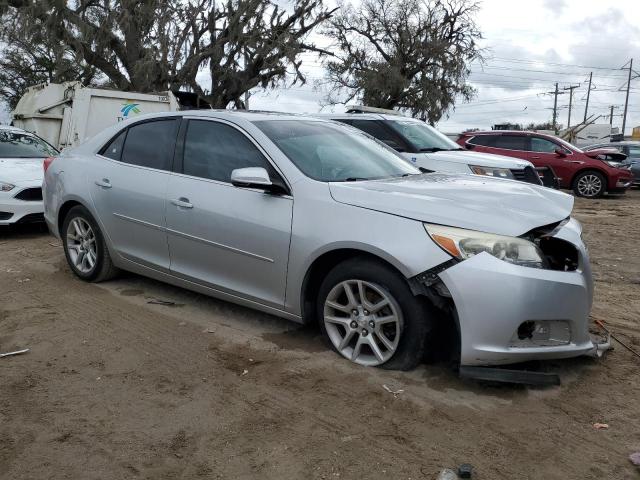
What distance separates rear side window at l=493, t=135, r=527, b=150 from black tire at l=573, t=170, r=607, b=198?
5.78ft

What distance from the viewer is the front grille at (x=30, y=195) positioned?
25.4 ft

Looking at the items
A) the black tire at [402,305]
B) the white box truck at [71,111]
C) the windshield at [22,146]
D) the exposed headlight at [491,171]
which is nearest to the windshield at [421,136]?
the exposed headlight at [491,171]

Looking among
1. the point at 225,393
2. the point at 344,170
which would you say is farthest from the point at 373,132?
the point at 225,393

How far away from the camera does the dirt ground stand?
9.09ft

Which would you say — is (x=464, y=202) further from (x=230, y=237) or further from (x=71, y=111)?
(x=71, y=111)

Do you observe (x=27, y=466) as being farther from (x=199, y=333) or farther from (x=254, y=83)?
(x=254, y=83)

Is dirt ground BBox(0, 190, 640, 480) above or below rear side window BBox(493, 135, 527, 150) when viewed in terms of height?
below

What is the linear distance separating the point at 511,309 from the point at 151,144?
10.6ft

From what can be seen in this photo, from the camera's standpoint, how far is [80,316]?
469cm

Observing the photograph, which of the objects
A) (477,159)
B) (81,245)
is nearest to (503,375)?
(81,245)

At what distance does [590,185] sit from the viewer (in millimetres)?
15781

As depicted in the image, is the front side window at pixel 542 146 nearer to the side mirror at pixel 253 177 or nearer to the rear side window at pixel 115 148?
the rear side window at pixel 115 148

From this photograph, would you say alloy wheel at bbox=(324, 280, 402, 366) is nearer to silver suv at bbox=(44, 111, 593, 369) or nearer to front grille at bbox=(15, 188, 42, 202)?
silver suv at bbox=(44, 111, 593, 369)

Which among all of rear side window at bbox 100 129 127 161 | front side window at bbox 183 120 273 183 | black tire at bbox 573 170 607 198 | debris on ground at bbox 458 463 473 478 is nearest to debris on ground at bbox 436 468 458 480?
debris on ground at bbox 458 463 473 478
